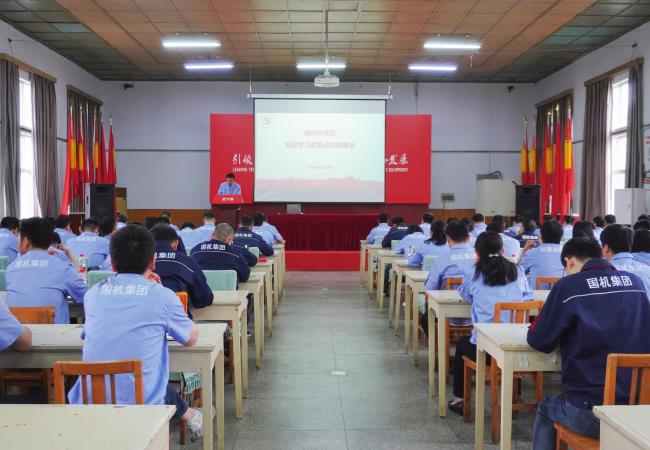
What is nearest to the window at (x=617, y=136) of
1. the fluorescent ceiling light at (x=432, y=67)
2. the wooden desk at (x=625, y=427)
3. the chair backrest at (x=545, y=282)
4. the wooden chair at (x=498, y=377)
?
the fluorescent ceiling light at (x=432, y=67)

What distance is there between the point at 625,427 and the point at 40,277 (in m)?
3.15

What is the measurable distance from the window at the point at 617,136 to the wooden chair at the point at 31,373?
32.7ft

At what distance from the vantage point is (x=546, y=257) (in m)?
4.78

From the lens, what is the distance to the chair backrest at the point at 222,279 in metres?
4.23

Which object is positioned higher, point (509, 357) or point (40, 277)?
point (40, 277)

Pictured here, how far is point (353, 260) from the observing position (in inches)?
429

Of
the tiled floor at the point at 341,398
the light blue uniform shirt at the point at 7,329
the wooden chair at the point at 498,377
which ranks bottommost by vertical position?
the tiled floor at the point at 341,398

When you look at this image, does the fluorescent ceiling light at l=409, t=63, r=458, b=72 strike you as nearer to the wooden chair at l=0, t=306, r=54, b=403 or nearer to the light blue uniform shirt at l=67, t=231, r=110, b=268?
the light blue uniform shirt at l=67, t=231, r=110, b=268

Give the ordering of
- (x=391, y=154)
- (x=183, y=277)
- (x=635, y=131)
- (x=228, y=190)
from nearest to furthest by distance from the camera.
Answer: (x=183, y=277) → (x=635, y=131) → (x=228, y=190) → (x=391, y=154)

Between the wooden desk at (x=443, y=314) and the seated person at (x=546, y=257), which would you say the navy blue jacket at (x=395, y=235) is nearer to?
the seated person at (x=546, y=257)

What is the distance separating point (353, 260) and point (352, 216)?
978mm

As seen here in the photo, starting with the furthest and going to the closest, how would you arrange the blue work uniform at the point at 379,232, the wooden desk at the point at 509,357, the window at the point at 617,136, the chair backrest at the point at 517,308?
the window at the point at 617,136 < the blue work uniform at the point at 379,232 < the chair backrest at the point at 517,308 < the wooden desk at the point at 509,357

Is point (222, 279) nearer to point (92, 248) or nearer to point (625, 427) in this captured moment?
point (92, 248)

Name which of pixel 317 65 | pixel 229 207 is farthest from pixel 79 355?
pixel 317 65
